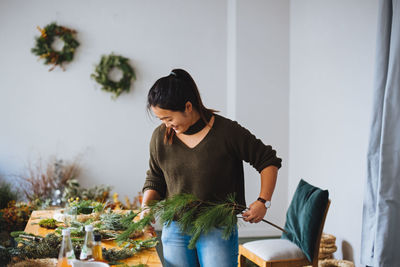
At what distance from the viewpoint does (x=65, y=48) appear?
15.4 feet

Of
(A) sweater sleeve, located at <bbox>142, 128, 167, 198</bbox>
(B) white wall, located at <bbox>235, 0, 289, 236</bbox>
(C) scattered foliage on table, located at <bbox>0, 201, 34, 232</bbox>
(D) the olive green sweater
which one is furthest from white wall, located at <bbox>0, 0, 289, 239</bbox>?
(D) the olive green sweater

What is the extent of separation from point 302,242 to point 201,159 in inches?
56.8

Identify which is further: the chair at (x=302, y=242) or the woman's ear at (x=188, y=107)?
the chair at (x=302, y=242)

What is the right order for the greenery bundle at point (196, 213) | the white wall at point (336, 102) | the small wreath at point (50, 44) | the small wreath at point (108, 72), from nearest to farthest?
the greenery bundle at point (196, 213) < the white wall at point (336, 102) < the small wreath at point (50, 44) < the small wreath at point (108, 72)

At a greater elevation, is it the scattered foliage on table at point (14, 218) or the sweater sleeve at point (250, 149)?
the sweater sleeve at point (250, 149)

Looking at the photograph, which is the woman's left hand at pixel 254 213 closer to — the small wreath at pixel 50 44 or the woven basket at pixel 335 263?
the woven basket at pixel 335 263

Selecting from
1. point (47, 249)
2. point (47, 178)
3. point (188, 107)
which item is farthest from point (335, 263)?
point (47, 178)

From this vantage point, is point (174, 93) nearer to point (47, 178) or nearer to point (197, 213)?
point (197, 213)

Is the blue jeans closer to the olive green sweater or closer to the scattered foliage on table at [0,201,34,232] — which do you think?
the olive green sweater

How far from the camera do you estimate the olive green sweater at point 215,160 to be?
1.81m

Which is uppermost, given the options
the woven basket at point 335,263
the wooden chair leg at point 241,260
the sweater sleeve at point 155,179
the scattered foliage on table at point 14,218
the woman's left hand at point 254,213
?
the sweater sleeve at point 155,179

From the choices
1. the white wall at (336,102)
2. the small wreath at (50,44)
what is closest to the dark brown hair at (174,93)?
the white wall at (336,102)

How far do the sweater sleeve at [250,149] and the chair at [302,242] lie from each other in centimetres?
113

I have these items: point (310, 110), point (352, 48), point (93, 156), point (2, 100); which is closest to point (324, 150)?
point (310, 110)
